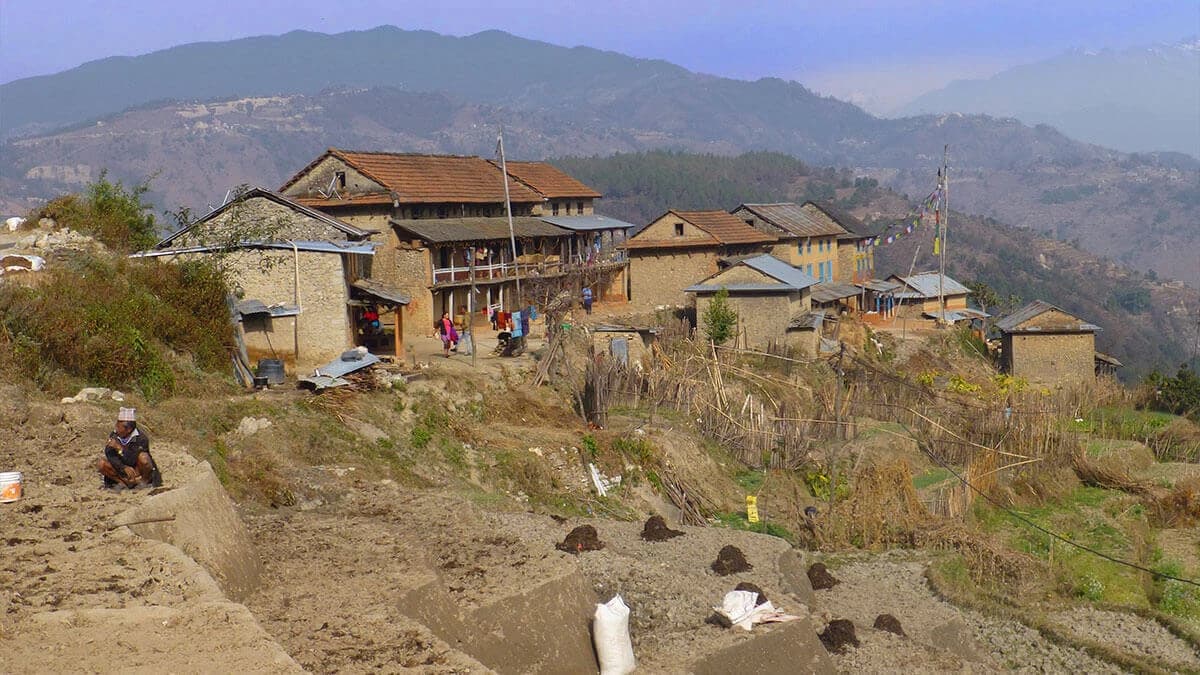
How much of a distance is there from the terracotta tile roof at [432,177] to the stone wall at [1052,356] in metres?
17.2

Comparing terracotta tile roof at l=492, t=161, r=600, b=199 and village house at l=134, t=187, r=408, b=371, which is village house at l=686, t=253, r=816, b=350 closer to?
terracotta tile roof at l=492, t=161, r=600, b=199

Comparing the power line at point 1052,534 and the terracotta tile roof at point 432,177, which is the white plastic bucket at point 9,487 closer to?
the power line at point 1052,534

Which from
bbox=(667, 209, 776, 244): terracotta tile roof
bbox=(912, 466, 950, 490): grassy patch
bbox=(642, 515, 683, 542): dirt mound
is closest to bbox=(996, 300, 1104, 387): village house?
bbox=(667, 209, 776, 244): terracotta tile roof

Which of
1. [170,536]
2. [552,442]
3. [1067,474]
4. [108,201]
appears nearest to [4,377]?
[170,536]

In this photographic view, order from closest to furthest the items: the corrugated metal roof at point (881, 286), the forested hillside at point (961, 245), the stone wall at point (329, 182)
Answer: the stone wall at point (329, 182)
the corrugated metal roof at point (881, 286)
the forested hillside at point (961, 245)

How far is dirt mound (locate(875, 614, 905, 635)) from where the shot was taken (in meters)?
14.0

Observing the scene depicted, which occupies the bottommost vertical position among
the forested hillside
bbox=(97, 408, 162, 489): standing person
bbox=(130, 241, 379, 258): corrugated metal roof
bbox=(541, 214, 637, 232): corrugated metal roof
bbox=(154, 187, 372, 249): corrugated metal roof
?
the forested hillside

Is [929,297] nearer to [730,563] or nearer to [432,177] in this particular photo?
[432,177]

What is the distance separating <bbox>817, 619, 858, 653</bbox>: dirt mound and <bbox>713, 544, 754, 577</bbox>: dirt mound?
1.51 m

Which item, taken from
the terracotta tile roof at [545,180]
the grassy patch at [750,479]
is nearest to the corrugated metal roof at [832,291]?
the terracotta tile roof at [545,180]

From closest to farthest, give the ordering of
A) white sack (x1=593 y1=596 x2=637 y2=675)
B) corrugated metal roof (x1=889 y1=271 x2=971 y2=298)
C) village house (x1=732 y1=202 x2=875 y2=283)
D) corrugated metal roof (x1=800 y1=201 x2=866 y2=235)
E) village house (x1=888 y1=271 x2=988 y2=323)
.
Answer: white sack (x1=593 y1=596 x2=637 y2=675) < village house (x1=732 y1=202 x2=875 y2=283) < village house (x1=888 y1=271 x2=988 y2=323) < corrugated metal roof (x1=889 y1=271 x2=971 y2=298) < corrugated metal roof (x1=800 y1=201 x2=866 y2=235)

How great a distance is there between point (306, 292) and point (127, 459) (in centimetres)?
1459

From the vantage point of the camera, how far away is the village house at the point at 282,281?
2478 centimetres

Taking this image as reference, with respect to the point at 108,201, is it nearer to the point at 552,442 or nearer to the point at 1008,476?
the point at 552,442
